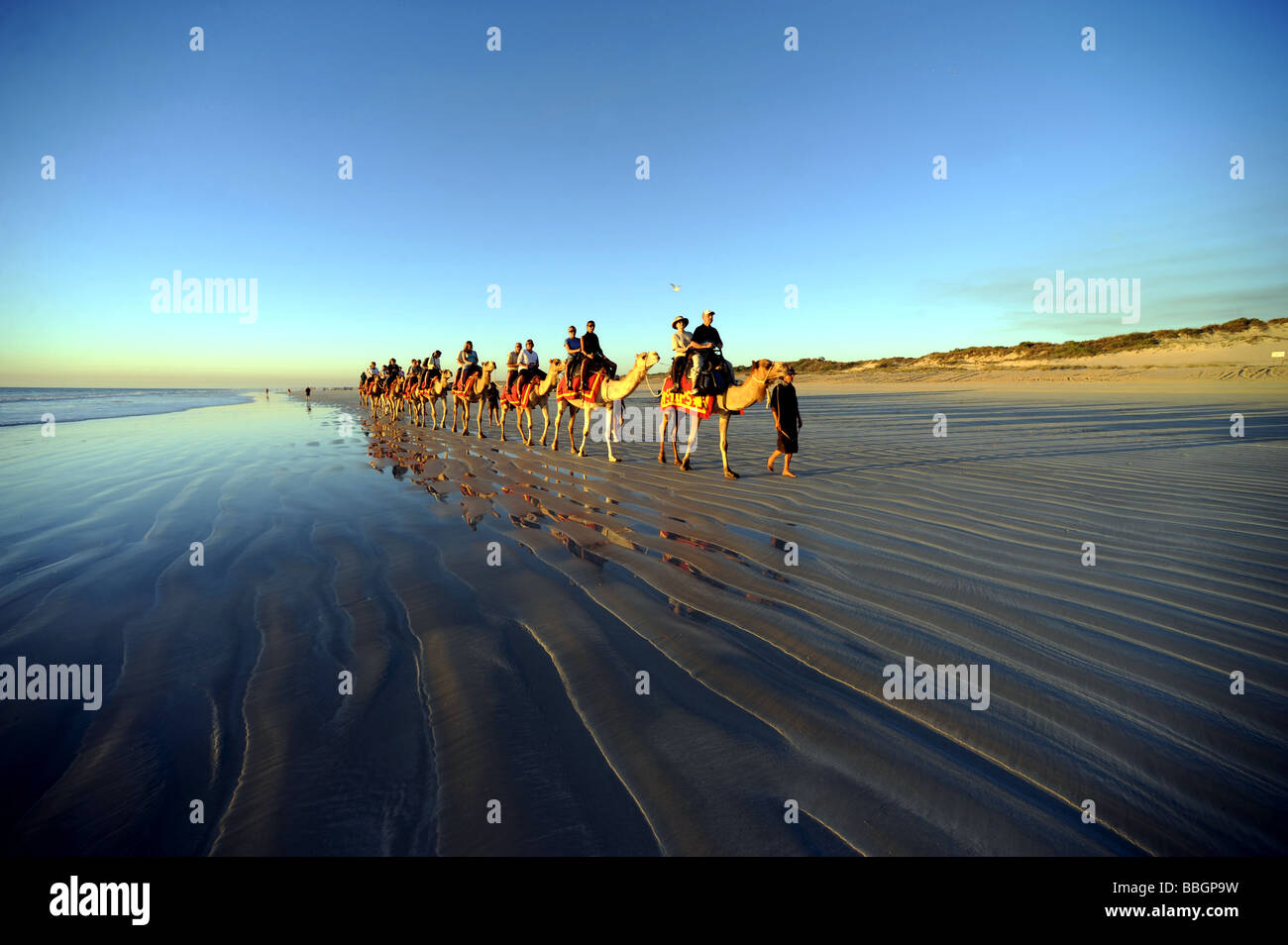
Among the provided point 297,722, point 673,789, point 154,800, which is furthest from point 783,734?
point 154,800

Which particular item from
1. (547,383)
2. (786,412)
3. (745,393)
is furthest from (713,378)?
(547,383)

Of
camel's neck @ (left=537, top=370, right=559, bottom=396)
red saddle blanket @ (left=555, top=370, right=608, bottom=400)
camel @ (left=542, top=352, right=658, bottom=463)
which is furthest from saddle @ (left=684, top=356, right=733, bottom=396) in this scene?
camel's neck @ (left=537, top=370, right=559, bottom=396)

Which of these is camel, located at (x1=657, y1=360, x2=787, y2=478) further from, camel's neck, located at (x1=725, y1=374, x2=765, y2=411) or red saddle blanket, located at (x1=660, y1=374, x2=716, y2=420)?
red saddle blanket, located at (x1=660, y1=374, x2=716, y2=420)

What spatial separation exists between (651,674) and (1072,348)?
66.8 m

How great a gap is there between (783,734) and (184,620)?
3881 mm

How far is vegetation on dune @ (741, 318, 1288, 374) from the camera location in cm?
4619

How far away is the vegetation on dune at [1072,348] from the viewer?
4619 cm

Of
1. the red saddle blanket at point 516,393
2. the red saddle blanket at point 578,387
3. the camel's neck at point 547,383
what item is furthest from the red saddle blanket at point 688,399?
the red saddle blanket at point 516,393

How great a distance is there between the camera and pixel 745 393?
366 inches

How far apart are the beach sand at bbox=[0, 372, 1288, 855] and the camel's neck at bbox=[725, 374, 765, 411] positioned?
2805mm

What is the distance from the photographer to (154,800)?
1.99 m

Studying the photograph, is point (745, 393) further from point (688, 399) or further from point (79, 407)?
point (79, 407)
